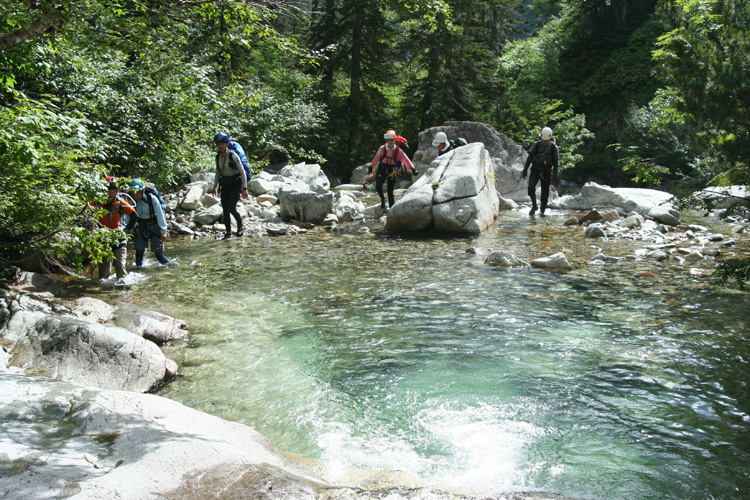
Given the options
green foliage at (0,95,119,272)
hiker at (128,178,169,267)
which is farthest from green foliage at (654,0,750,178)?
hiker at (128,178,169,267)

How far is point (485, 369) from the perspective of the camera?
479 centimetres

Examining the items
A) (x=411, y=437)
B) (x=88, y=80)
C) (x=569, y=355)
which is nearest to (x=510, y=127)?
(x=88, y=80)

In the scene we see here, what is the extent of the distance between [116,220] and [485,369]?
5562 millimetres

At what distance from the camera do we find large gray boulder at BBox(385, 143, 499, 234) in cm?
1165

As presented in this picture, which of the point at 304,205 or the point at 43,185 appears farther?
the point at 304,205

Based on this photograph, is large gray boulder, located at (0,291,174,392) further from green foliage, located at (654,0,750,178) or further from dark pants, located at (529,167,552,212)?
dark pants, located at (529,167,552,212)

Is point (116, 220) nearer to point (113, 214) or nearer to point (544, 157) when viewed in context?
point (113, 214)

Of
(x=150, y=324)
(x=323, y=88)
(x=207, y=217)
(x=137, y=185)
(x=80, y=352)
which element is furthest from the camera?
(x=323, y=88)

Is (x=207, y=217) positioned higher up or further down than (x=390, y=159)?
further down

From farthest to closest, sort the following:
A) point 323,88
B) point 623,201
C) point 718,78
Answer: point 323,88 → point 623,201 → point 718,78

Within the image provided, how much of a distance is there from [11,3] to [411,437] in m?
5.44

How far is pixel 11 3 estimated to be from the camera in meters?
4.95

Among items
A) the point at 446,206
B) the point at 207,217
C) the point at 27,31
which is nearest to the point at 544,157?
the point at 446,206

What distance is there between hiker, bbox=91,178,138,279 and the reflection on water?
48 centimetres
